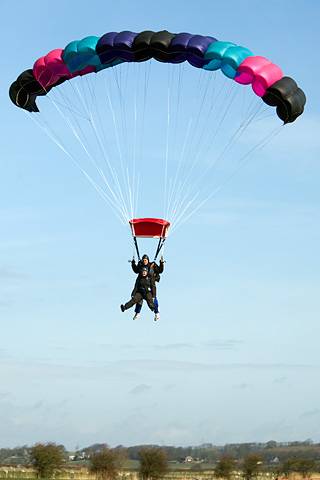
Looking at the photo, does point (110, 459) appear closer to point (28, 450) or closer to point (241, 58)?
point (28, 450)

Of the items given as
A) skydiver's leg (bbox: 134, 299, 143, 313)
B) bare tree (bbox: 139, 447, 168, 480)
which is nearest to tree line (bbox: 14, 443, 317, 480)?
bare tree (bbox: 139, 447, 168, 480)

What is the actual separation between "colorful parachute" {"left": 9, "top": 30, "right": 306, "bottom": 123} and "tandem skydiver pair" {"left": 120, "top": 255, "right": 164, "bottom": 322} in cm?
432

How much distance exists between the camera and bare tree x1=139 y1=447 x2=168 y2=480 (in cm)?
4591

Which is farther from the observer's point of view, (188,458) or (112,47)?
(188,458)

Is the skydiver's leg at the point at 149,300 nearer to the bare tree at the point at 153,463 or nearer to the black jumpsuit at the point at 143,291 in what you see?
the black jumpsuit at the point at 143,291

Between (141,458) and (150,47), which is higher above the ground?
(150,47)

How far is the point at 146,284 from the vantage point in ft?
68.0

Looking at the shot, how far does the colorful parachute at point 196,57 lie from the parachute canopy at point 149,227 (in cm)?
351

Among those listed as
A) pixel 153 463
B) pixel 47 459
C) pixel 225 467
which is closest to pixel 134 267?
pixel 47 459

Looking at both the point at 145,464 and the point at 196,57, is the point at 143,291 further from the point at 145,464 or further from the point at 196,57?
the point at 145,464

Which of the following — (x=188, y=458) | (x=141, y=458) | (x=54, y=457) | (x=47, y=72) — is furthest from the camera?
(x=188, y=458)

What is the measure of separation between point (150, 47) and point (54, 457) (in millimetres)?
25209

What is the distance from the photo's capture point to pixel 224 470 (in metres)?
50.2

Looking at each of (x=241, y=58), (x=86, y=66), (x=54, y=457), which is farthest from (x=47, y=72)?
(x=54, y=457)
